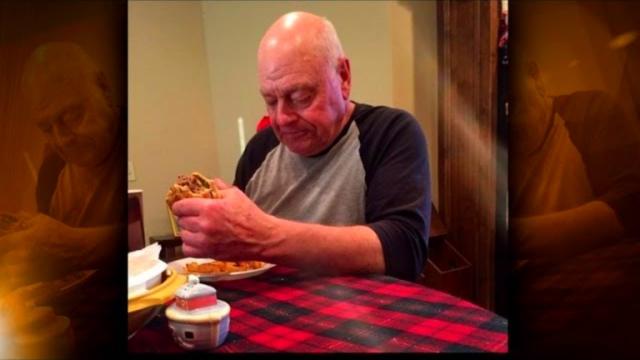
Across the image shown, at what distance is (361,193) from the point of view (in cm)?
79

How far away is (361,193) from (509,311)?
48 cm

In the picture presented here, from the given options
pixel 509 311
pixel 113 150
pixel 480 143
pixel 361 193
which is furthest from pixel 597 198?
pixel 361 193

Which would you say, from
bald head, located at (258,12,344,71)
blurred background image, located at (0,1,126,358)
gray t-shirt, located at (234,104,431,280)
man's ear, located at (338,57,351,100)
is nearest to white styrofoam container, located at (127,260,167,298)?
blurred background image, located at (0,1,126,358)

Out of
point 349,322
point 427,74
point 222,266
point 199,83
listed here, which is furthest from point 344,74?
point 349,322

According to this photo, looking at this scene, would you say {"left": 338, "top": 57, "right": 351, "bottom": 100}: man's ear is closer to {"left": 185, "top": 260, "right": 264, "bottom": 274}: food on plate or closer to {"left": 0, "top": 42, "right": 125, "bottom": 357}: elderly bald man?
{"left": 185, "top": 260, "right": 264, "bottom": 274}: food on plate

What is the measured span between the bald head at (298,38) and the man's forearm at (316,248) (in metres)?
0.33

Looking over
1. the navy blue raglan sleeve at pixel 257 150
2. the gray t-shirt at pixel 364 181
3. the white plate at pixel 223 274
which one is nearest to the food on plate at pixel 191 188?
the white plate at pixel 223 274

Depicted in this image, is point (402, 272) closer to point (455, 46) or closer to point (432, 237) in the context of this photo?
point (432, 237)

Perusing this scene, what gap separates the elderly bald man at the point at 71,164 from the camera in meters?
0.32

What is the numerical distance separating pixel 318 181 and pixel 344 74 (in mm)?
225

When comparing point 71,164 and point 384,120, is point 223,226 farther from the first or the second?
point 384,120

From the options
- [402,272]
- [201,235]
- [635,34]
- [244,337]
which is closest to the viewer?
[635,34]

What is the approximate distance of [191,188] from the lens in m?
0.49

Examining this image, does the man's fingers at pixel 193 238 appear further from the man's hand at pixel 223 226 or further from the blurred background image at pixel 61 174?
the blurred background image at pixel 61 174
